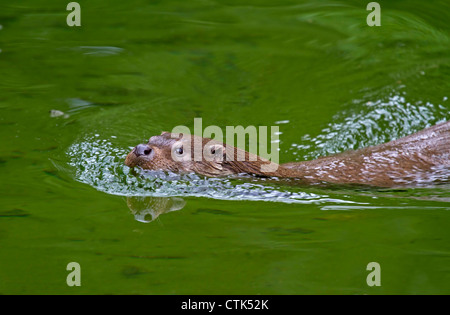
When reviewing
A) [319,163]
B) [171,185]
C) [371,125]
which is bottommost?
[171,185]

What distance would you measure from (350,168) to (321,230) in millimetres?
1245

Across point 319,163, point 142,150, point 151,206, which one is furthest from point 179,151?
point 319,163

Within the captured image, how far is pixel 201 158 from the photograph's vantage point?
17.4 ft

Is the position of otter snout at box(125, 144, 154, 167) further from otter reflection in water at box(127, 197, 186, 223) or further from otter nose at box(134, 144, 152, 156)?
otter reflection in water at box(127, 197, 186, 223)

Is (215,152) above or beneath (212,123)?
beneath

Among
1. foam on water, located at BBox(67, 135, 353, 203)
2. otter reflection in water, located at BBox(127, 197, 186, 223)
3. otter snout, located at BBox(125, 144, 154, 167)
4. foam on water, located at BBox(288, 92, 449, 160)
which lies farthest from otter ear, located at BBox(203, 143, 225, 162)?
foam on water, located at BBox(288, 92, 449, 160)

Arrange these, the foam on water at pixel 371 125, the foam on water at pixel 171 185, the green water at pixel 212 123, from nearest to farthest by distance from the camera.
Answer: the green water at pixel 212 123
the foam on water at pixel 171 185
the foam on water at pixel 371 125

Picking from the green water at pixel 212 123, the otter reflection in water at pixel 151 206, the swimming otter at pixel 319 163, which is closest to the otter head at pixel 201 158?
the swimming otter at pixel 319 163

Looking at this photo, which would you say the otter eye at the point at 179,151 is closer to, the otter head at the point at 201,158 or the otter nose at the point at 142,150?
the otter head at the point at 201,158

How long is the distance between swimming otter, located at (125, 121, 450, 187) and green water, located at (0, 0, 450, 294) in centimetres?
16

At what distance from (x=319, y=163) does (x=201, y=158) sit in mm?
967

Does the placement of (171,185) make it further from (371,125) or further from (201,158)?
(371,125)

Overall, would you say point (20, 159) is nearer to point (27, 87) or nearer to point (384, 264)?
point (27, 87)

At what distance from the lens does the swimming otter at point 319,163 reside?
5152 mm
